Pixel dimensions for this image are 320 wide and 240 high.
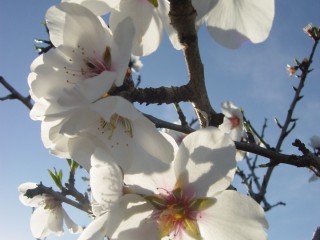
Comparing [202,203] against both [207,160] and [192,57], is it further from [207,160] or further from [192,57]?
[192,57]

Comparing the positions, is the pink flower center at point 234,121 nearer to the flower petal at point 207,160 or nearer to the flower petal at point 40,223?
the flower petal at point 40,223

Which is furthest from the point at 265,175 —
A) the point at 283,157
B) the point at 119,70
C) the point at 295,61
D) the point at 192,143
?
the point at 119,70

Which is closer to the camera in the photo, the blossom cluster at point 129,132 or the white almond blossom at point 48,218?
the blossom cluster at point 129,132

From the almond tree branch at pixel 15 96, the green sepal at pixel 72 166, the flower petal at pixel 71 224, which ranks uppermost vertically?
the almond tree branch at pixel 15 96

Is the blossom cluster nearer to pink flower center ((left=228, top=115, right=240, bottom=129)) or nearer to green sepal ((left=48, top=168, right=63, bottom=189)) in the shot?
green sepal ((left=48, top=168, right=63, bottom=189))

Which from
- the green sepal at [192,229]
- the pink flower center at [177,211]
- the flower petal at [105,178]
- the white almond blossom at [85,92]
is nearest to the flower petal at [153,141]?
the white almond blossom at [85,92]

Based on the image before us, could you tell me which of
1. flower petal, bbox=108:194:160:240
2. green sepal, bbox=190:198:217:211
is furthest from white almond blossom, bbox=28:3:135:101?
green sepal, bbox=190:198:217:211

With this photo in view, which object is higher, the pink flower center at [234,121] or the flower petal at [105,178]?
the flower petal at [105,178]
